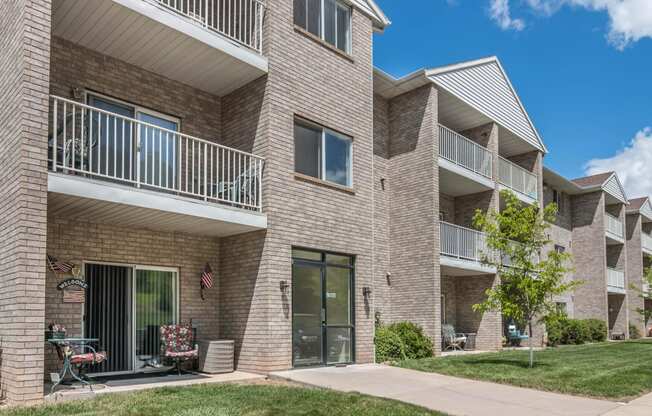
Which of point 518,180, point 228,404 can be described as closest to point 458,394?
point 228,404

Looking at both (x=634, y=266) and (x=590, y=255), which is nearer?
(x=590, y=255)

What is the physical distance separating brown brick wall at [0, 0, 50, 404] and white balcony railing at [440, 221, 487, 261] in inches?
498

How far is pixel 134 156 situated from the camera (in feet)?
38.2

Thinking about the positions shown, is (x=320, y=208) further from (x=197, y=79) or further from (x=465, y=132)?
(x=465, y=132)

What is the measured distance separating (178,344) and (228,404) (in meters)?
3.67

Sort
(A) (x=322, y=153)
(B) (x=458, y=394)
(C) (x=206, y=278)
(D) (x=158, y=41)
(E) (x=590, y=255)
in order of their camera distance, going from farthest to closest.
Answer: (E) (x=590, y=255)
(A) (x=322, y=153)
(C) (x=206, y=278)
(D) (x=158, y=41)
(B) (x=458, y=394)

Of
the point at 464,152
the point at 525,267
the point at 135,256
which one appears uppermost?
the point at 464,152

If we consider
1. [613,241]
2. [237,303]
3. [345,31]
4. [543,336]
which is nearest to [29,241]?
[237,303]

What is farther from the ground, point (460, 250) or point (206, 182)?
point (206, 182)

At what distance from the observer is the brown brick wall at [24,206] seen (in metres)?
8.67

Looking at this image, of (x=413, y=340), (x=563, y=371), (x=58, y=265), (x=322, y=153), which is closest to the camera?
(x=58, y=265)

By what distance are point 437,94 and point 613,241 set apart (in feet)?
67.2

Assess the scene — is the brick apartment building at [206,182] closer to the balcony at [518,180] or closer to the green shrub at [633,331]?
the balcony at [518,180]

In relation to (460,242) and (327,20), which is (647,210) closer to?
(460,242)
